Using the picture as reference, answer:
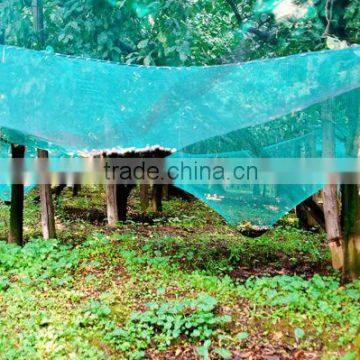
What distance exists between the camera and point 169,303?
10.3ft

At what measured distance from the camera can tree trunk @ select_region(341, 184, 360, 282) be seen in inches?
136

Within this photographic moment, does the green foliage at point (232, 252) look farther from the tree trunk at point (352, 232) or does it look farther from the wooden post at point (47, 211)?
the wooden post at point (47, 211)

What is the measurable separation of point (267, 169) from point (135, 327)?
163 centimetres

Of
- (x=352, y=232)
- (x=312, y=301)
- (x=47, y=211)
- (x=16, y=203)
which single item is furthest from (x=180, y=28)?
(x=312, y=301)

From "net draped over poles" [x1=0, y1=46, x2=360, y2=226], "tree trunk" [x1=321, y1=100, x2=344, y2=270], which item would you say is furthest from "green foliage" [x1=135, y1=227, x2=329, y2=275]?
"net draped over poles" [x1=0, y1=46, x2=360, y2=226]

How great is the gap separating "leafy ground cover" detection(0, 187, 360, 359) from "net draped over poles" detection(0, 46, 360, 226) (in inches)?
32.3

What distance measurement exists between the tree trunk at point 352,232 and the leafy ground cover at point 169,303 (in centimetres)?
14

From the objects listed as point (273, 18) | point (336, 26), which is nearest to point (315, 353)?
point (336, 26)

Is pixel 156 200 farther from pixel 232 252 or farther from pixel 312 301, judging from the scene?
pixel 312 301

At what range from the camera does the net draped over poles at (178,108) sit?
3.13 m

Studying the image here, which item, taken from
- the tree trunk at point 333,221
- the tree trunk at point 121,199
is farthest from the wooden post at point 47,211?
the tree trunk at point 333,221

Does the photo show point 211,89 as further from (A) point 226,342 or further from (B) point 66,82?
(A) point 226,342

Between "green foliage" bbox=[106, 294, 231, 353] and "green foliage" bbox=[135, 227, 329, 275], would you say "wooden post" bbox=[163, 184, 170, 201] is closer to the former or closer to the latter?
"green foliage" bbox=[135, 227, 329, 275]

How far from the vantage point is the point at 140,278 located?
12.6 ft
